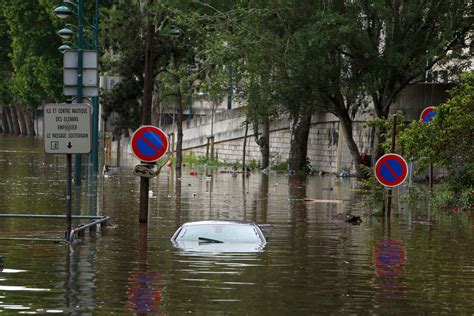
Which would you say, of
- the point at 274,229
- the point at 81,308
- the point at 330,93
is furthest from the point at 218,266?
the point at 330,93

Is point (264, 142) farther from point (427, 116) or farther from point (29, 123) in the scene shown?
point (29, 123)

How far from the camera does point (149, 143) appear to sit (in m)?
26.8

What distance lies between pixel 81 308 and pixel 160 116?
82615 mm

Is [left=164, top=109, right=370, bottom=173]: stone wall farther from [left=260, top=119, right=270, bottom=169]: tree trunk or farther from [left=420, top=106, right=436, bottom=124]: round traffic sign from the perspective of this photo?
[left=420, top=106, right=436, bottom=124]: round traffic sign

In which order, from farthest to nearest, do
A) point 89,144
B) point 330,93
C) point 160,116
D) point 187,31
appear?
1. point 160,116
2. point 187,31
3. point 330,93
4. point 89,144

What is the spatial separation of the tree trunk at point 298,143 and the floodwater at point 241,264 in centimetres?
2569

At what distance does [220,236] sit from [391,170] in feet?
26.6

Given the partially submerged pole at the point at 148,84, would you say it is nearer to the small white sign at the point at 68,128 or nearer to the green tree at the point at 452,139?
the small white sign at the point at 68,128

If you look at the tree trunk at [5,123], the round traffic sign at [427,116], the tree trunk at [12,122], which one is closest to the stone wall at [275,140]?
the round traffic sign at [427,116]

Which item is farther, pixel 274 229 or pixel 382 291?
pixel 274 229

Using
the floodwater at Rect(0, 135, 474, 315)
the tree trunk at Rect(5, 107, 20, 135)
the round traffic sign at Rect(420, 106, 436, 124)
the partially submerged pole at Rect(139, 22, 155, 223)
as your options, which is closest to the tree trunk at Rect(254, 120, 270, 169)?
the floodwater at Rect(0, 135, 474, 315)

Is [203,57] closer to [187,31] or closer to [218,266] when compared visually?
[187,31]

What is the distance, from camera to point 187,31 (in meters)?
66.0

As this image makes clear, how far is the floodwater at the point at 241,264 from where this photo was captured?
16.5m
